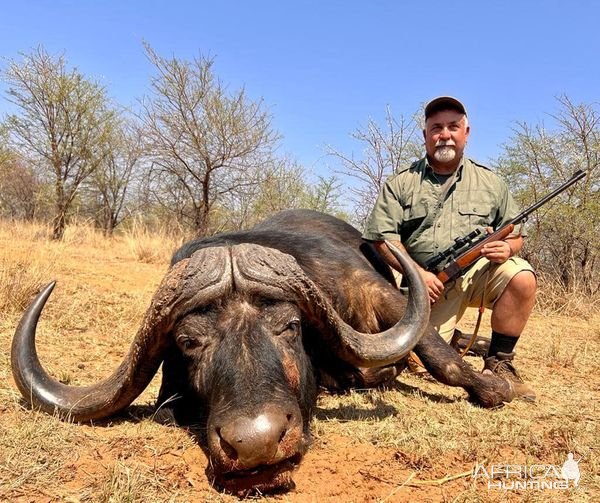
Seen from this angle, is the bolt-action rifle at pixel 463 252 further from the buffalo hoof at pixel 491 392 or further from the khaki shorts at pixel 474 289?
the buffalo hoof at pixel 491 392

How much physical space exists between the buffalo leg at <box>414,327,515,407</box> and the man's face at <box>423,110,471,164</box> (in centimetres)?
186

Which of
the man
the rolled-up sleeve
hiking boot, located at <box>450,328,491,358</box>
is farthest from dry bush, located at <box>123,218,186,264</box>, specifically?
the man

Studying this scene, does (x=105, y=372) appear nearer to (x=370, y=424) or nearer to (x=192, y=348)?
(x=192, y=348)

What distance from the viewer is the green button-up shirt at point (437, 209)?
4531 millimetres

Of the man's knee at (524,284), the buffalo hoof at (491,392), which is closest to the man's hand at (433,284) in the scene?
the man's knee at (524,284)

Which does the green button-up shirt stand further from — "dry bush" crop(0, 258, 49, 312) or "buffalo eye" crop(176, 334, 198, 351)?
"dry bush" crop(0, 258, 49, 312)

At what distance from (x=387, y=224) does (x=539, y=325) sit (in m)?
3.68

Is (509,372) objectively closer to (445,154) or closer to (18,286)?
(445,154)

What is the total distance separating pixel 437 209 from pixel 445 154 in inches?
19.3

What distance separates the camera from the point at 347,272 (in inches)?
147

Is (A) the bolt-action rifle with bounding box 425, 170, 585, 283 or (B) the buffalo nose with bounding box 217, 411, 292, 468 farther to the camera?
(A) the bolt-action rifle with bounding box 425, 170, 585, 283

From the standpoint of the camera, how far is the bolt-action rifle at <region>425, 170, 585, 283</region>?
14.0ft

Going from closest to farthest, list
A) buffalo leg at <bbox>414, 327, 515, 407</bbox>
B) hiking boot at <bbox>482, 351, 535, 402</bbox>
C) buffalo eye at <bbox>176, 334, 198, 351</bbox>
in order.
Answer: buffalo eye at <bbox>176, 334, 198, 351</bbox> < buffalo leg at <bbox>414, 327, 515, 407</bbox> < hiking boot at <bbox>482, 351, 535, 402</bbox>

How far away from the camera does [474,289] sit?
4.65 m
